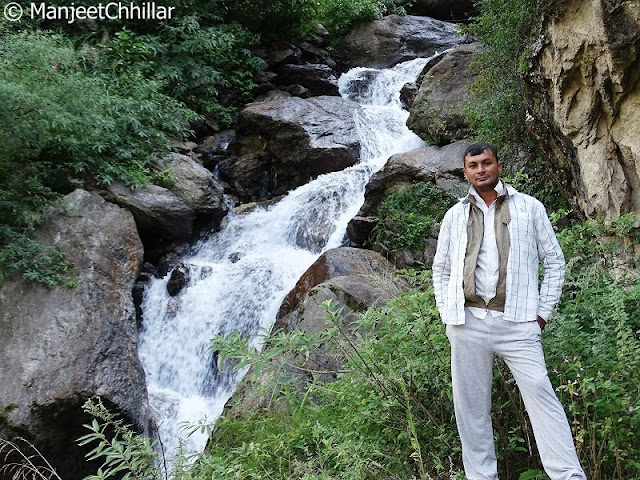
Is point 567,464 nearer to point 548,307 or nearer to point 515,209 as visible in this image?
point 548,307

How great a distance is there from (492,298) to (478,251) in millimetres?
251

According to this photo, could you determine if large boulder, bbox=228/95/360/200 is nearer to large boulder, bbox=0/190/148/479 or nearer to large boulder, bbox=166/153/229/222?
large boulder, bbox=166/153/229/222

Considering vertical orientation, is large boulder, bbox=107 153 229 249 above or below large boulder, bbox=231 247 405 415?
above

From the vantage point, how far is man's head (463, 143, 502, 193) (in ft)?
9.38

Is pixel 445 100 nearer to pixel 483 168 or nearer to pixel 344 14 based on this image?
pixel 483 168

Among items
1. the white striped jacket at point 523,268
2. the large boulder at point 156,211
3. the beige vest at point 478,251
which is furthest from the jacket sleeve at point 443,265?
the large boulder at point 156,211

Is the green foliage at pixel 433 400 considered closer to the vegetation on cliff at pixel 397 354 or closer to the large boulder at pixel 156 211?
the vegetation on cliff at pixel 397 354

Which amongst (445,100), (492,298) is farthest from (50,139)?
(492,298)

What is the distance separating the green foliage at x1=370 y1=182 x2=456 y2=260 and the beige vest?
17.0ft

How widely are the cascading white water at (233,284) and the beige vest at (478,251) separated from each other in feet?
13.6


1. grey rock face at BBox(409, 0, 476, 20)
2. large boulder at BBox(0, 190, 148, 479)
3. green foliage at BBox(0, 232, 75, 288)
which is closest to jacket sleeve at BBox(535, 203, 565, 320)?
large boulder at BBox(0, 190, 148, 479)

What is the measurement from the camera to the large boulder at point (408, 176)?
27.9 ft

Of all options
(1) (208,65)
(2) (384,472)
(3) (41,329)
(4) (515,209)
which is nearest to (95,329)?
(3) (41,329)

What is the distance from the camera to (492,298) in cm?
271
